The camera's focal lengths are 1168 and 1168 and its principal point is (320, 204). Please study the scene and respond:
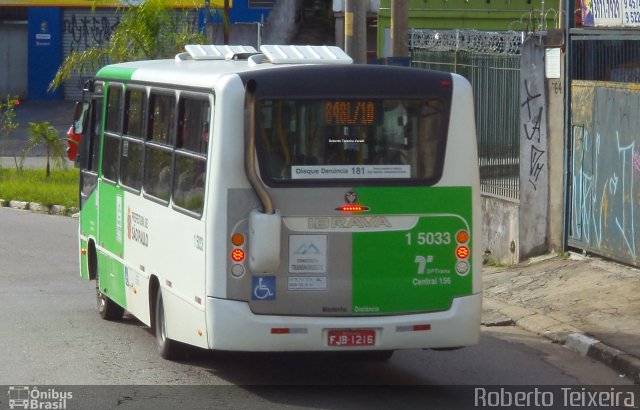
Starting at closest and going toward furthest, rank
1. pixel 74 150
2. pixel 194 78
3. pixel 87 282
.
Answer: pixel 194 78 < pixel 87 282 < pixel 74 150

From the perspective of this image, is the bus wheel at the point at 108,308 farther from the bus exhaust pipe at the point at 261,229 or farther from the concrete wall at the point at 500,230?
the concrete wall at the point at 500,230

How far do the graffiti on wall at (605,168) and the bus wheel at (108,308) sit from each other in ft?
18.6

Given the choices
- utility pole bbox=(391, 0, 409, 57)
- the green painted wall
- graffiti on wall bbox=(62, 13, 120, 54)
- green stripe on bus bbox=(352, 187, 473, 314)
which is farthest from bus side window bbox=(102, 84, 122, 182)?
graffiti on wall bbox=(62, 13, 120, 54)

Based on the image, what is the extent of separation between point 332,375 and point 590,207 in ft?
18.4

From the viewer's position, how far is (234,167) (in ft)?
27.7

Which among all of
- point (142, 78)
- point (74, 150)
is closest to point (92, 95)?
point (142, 78)

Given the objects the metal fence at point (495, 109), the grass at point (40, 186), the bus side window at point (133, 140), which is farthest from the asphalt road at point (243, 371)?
the grass at point (40, 186)

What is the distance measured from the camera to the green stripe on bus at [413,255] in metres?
8.59

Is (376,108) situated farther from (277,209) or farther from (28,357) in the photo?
(28,357)

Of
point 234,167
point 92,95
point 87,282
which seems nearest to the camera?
point 234,167

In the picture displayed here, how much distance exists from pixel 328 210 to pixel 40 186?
1724 centimetres

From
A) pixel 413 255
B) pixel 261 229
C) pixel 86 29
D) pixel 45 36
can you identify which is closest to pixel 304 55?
pixel 261 229

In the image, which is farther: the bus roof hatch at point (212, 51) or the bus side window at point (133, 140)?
the bus roof hatch at point (212, 51)

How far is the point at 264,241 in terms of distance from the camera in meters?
8.30
